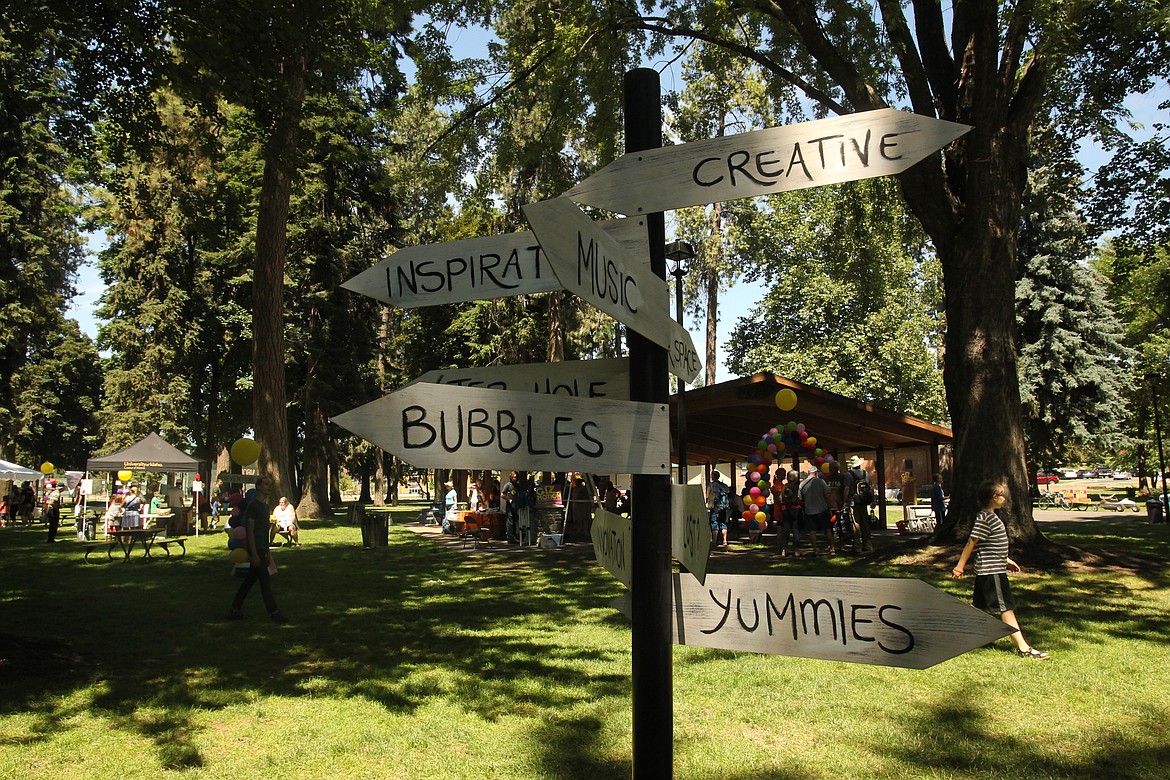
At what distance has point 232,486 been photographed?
27.1 metres

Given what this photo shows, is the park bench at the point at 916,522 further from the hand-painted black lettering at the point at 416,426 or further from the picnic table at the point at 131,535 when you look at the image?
the hand-painted black lettering at the point at 416,426

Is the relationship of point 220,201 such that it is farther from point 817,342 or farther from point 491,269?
point 817,342

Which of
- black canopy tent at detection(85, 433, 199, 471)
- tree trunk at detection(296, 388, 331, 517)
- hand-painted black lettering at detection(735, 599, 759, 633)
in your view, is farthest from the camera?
tree trunk at detection(296, 388, 331, 517)

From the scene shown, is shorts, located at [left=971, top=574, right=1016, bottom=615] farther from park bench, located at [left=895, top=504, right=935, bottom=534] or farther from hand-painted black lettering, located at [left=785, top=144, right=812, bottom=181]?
park bench, located at [left=895, top=504, right=935, bottom=534]

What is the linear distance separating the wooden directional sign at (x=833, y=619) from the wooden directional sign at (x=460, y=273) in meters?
0.96

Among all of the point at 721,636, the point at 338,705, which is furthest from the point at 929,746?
the point at 338,705

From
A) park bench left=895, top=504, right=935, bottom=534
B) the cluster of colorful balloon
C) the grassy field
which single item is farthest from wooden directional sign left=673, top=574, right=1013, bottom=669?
park bench left=895, top=504, right=935, bottom=534

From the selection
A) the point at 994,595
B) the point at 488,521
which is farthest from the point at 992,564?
the point at 488,521

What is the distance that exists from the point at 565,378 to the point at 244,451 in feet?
59.1

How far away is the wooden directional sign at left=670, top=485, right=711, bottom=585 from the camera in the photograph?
6.73ft

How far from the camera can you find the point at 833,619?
1.93 m

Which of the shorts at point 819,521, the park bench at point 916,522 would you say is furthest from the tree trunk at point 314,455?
the shorts at point 819,521

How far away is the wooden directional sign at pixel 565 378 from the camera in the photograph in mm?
2414

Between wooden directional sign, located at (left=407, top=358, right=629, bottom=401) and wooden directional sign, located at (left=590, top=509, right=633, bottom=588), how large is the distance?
0.36 metres
